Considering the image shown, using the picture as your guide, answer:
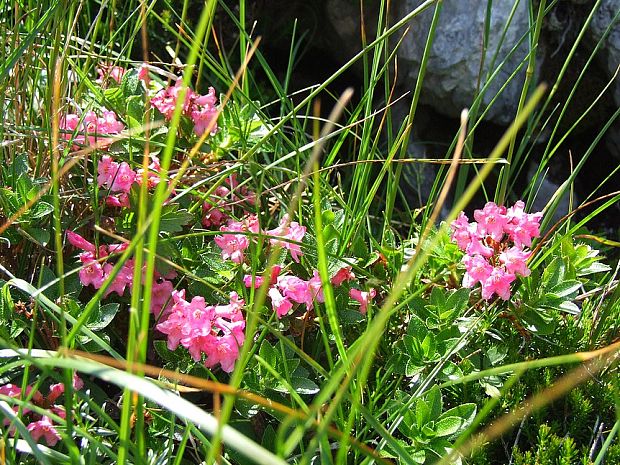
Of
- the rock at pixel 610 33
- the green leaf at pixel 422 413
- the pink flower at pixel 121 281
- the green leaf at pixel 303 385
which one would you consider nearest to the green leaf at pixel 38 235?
the pink flower at pixel 121 281

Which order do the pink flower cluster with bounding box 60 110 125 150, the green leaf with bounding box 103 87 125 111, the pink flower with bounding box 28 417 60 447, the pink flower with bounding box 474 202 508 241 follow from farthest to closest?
the green leaf with bounding box 103 87 125 111 < the pink flower cluster with bounding box 60 110 125 150 < the pink flower with bounding box 474 202 508 241 < the pink flower with bounding box 28 417 60 447

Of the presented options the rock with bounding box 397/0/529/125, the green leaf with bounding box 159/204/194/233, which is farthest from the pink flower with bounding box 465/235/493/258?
the rock with bounding box 397/0/529/125

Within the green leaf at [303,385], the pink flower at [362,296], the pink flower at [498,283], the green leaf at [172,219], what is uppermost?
the pink flower at [498,283]

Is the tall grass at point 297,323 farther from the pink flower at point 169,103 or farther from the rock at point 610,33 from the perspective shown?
the rock at point 610,33

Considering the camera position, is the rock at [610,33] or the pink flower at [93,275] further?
the rock at [610,33]

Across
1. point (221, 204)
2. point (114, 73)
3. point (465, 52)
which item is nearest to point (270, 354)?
point (221, 204)

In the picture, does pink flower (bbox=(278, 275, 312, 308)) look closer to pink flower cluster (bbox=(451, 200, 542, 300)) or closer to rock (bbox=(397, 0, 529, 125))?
pink flower cluster (bbox=(451, 200, 542, 300))
